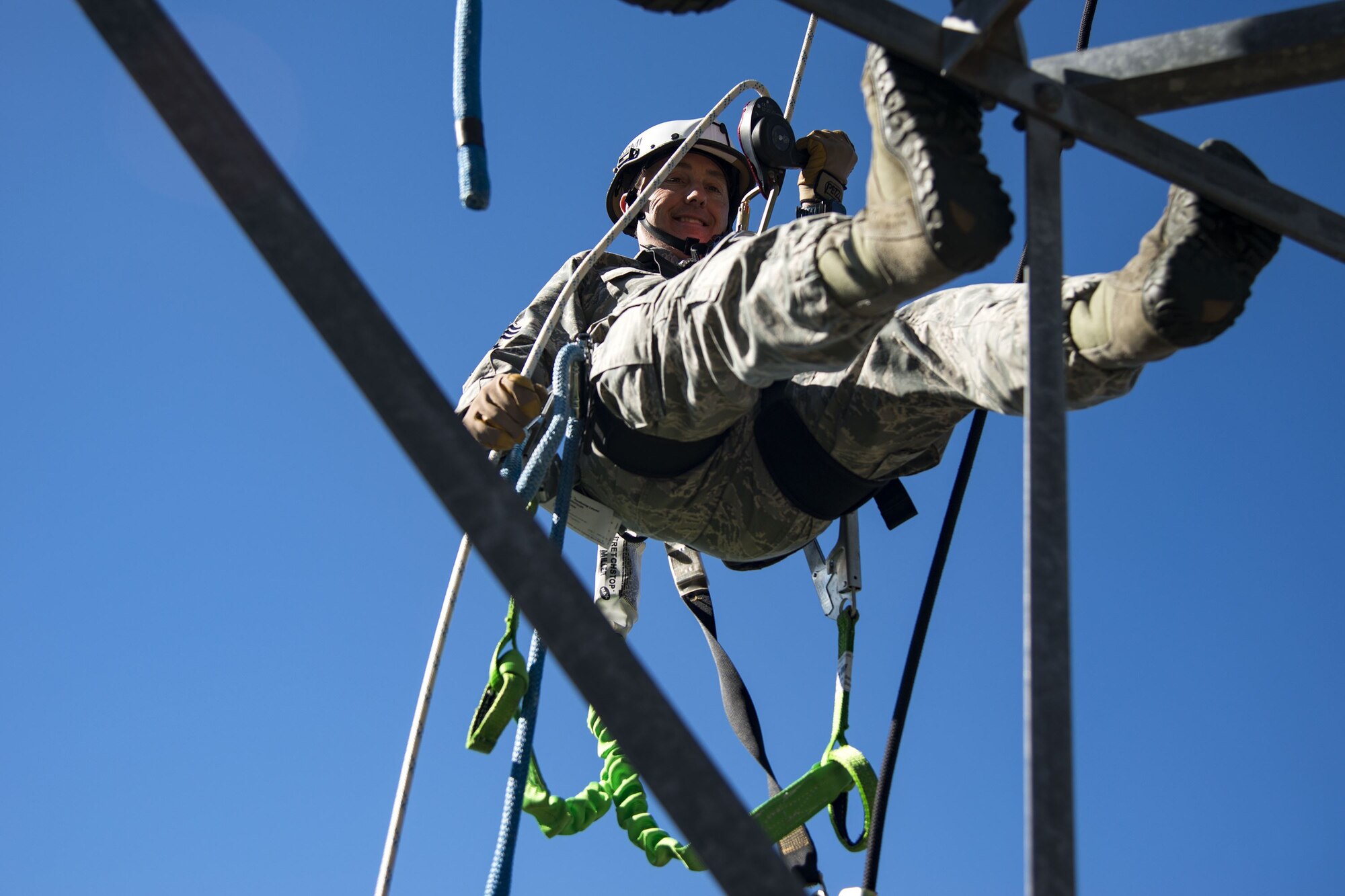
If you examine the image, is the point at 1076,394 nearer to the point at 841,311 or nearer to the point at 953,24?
the point at 841,311

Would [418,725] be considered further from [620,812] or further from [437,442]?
[437,442]

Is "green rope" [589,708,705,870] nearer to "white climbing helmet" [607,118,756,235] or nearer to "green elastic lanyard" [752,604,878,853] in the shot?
"green elastic lanyard" [752,604,878,853]

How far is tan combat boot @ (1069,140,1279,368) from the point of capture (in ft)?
7.18

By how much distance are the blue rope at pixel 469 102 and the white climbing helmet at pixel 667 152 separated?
6.64 feet

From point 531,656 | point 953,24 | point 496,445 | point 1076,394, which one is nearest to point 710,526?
point 496,445

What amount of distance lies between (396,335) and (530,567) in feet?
1.02

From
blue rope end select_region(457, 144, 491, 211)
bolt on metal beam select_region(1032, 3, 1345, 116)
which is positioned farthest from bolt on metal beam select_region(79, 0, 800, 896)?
bolt on metal beam select_region(1032, 3, 1345, 116)

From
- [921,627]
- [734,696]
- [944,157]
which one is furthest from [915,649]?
[944,157]

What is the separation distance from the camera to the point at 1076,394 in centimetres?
263

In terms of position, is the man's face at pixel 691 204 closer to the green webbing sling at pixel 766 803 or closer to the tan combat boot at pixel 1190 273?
the green webbing sling at pixel 766 803

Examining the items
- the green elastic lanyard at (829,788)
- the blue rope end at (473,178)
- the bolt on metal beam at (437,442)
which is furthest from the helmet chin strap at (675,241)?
the bolt on metal beam at (437,442)

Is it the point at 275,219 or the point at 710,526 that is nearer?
the point at 275,219

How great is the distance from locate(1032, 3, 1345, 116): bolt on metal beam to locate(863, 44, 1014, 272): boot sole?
0.14 m

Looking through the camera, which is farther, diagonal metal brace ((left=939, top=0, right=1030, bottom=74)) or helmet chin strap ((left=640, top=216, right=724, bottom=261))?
helmet chin strap ((left=640, top=216, right=724, bottom=261))
